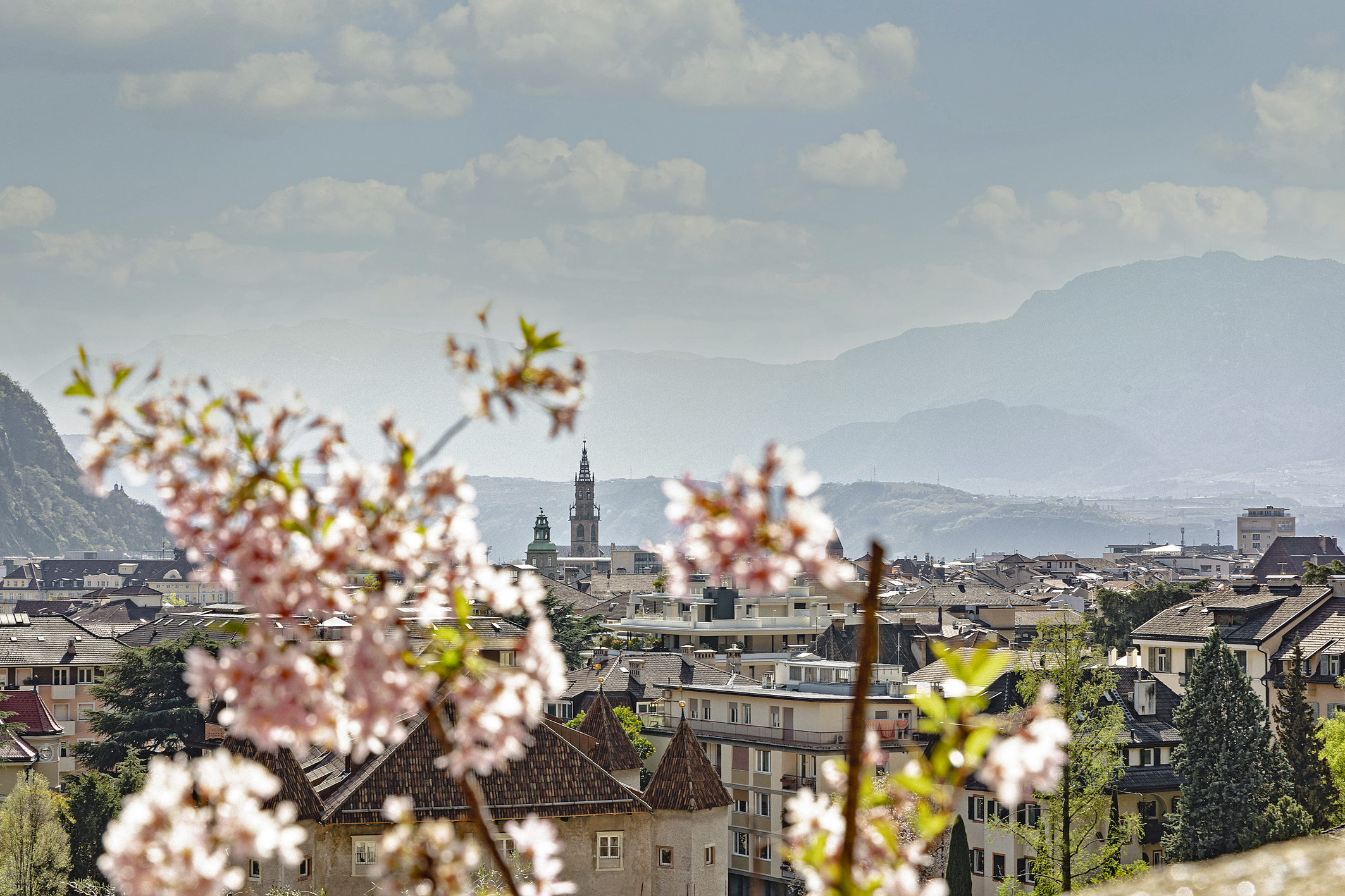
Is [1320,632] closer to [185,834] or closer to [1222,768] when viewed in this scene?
[1222,768]

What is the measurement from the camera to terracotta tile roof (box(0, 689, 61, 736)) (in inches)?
2694

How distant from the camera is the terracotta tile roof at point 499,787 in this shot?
40.2m

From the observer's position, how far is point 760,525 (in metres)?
5.05

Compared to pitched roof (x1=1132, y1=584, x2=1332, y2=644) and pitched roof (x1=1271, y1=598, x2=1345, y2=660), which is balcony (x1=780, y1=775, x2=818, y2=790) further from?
pitched roof (x1=1132, y1=584, x2=1332, y2=644)

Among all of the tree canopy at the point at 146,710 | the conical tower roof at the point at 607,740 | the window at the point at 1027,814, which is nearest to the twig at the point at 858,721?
the conical tower roof at the point at 607,740

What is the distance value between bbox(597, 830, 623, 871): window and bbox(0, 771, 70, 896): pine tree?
18.1m

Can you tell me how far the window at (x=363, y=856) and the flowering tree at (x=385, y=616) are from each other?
35182 millimetres

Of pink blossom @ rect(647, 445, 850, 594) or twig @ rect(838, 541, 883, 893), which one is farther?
twig @ rect(838, 541, 883, 893)

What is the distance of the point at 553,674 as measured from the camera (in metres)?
5.79

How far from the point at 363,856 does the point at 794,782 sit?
83.9 ft

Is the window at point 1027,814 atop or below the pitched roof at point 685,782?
below

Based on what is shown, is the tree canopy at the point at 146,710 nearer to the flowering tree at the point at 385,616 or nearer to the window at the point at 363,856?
the window at the point at 363,856

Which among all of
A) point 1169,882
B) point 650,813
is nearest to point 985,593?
point 650,813

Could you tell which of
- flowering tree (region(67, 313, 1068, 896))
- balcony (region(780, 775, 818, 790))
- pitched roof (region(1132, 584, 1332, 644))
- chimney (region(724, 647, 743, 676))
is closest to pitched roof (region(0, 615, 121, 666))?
chimney (region(724, 647, 743, 676))
